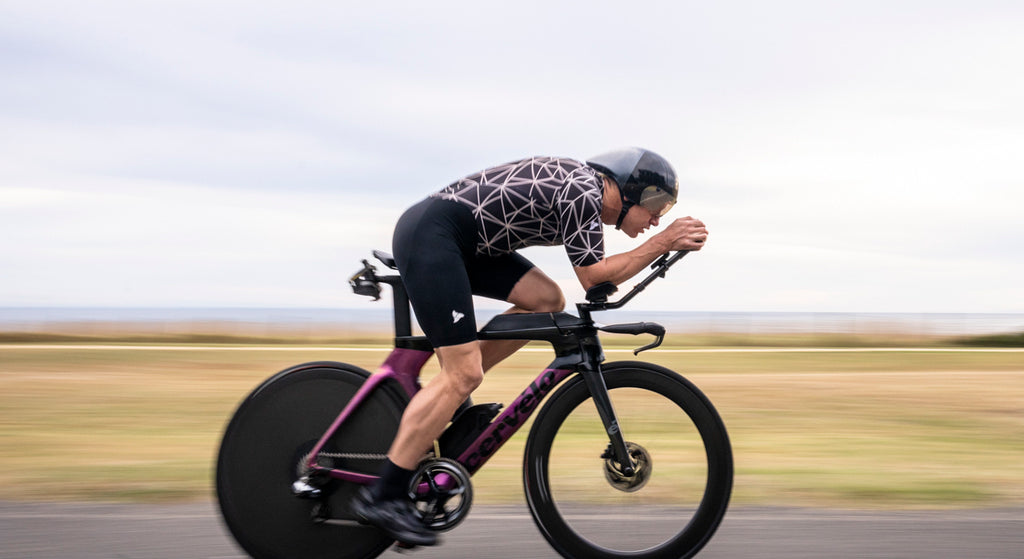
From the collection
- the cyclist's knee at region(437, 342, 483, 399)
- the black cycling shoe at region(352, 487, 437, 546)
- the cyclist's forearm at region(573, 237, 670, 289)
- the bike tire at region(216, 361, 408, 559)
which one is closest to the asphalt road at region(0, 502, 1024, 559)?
the bike tire at region(216, 361, 408, 559)

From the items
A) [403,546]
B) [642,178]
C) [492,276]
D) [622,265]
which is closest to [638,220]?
[642,178]

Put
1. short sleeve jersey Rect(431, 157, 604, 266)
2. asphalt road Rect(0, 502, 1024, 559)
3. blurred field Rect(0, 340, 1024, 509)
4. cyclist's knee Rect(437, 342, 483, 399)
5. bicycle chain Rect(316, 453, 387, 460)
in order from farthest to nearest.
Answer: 1. blurred field Rect(0, 340, 1024, 509)
2. asphalt road Rect(0, 502, 1024, 559)
3. bicycle chain Rect(316, 453, 387, 460)
4. cyclist's knee Rect(437, 342, 483, 399)
5. short sleeve jersey Rect(431, 157, 604, 266)

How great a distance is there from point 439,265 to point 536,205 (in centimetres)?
41

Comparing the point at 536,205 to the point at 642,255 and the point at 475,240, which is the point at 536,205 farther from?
the point at 642,255

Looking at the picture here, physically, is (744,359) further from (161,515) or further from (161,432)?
(161,515)

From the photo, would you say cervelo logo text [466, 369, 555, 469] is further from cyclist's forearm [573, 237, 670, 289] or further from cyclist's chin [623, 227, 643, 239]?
cyclist's chin [623, 227, 643, 239]

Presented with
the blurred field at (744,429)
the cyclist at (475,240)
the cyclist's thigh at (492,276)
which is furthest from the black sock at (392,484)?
the blurred field at (744,429)

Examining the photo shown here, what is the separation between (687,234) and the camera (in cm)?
351

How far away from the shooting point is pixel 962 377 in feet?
44.7

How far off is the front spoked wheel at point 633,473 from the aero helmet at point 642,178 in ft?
2.00

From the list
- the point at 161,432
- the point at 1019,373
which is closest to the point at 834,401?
the point at 1019,373

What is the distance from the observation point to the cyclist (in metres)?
3.53

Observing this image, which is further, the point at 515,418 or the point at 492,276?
the point at 492,276

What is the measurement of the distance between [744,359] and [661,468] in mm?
15199
